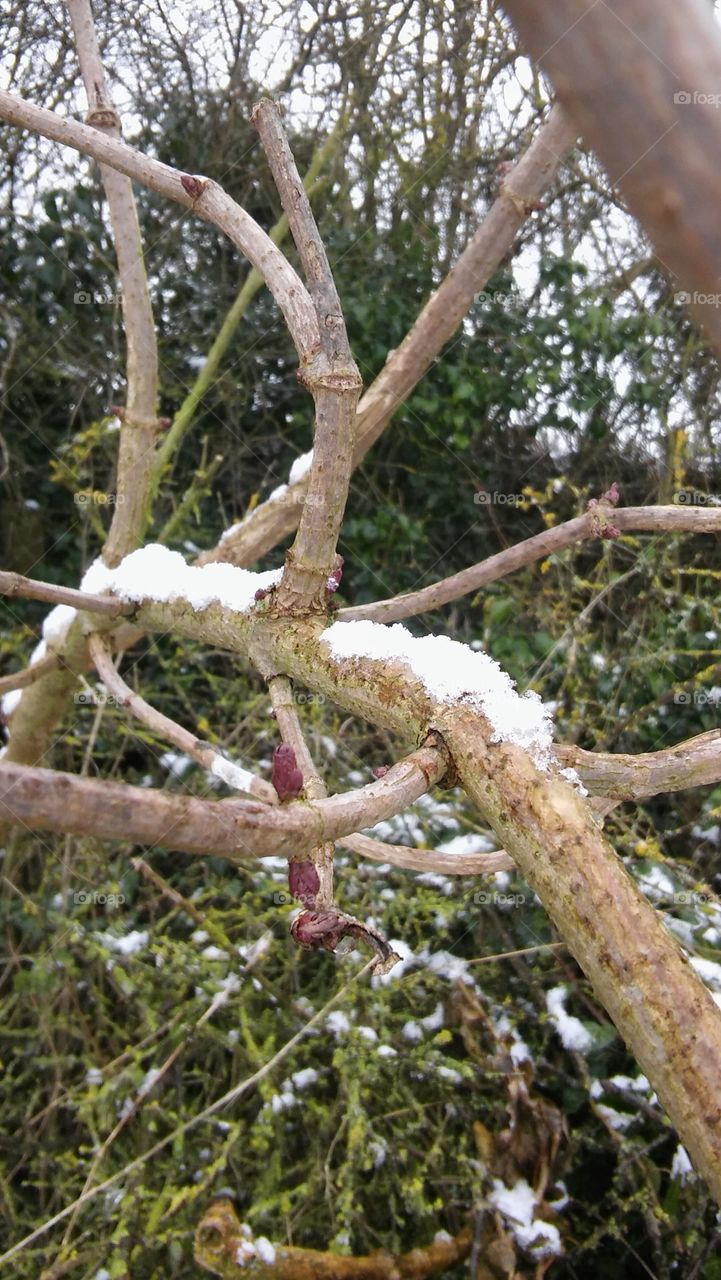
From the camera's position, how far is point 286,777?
0.87m

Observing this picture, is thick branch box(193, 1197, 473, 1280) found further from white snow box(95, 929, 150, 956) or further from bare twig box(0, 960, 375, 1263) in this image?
white snow box(95, 929, 150, 956)

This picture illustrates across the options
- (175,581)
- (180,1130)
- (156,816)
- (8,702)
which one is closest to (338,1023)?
(180,1130)

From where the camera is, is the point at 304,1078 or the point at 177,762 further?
the point at 177,762

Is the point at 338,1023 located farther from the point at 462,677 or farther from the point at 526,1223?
the point at 462,677

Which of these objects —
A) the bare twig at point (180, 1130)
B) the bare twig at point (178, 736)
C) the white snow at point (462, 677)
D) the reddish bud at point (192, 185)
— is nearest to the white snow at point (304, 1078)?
the bare twig at point (180, 1130)

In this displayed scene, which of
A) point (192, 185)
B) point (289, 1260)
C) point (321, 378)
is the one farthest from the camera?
point (289, 1260)

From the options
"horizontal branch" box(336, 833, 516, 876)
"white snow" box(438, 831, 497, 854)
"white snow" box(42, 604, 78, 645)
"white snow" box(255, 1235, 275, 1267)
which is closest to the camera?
"horizontal branch" box(336, 833, 516, 876)

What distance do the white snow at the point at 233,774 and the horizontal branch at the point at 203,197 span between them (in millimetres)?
500

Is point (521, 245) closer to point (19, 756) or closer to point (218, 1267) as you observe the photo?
point (19, 756)

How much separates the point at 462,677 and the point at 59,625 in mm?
1282

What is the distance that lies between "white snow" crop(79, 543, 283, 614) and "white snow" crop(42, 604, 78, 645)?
185mm

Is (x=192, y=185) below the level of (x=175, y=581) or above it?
above

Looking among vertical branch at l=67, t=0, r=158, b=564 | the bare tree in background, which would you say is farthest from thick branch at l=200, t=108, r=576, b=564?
vertical branch at l=67, t=0, r=158, b=564

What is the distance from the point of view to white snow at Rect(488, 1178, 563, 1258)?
199 cm
